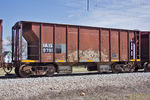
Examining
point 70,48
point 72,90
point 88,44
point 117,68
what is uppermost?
point 88,44

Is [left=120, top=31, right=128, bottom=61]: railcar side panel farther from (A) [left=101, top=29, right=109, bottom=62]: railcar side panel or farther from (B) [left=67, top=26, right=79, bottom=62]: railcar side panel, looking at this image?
(B) [left=67, top=26, right=79, bottom=62]: railcar side panel

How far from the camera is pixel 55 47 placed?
13961 millimetres

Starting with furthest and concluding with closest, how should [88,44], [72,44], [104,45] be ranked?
[104,45] < [88,44] < [72,44]

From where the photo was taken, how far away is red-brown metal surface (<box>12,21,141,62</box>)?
44.8ft

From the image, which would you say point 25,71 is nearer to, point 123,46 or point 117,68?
point 117,68

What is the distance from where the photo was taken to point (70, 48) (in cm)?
1450

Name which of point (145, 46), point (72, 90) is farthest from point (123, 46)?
point (72, 90)

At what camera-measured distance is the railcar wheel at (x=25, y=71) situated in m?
12.8

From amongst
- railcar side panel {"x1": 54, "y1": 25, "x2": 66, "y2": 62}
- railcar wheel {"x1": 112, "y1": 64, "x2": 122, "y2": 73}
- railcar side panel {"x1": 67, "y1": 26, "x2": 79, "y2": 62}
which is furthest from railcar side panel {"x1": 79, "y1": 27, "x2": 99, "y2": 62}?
railcar wheel {"x1": 112, "y1": 64, "x2": 122, "y2": 73}

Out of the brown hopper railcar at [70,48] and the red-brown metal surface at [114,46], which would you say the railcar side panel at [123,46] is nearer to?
the brown hopper railcar at [70,48]

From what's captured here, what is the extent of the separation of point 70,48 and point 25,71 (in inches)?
149

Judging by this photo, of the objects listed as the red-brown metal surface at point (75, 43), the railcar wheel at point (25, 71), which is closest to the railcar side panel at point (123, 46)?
the red-brown metal surface at point (75, 43)

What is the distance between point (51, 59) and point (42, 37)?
1716 millimetres

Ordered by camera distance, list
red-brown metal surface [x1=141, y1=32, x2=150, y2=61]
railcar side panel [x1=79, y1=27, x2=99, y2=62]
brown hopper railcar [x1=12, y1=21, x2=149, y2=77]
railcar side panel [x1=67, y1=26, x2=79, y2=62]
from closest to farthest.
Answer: brown hopper railcar [x1=12, y1=21, x2=149, y2=77], railcar side panel [x1=67, y1=26, x2=79, y2=62], railcar side panel [x1=79, y1=27, x2=99, y2=62], red-brown metal surface [x1=141, y1=32, x2=150, y2=61]
